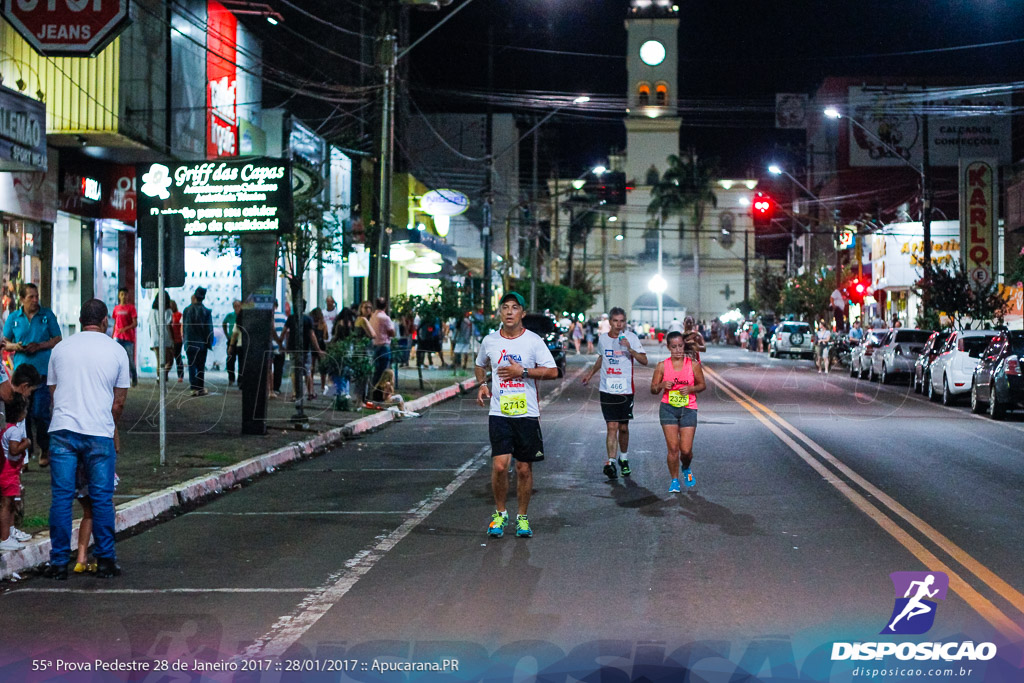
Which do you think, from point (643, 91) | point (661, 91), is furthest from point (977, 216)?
point (643, 91)

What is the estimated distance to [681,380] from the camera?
1202 cm

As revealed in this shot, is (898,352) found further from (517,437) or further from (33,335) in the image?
(517,437)

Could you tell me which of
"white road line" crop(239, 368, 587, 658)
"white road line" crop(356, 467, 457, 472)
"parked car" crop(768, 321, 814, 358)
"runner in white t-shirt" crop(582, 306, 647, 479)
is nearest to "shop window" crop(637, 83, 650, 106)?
"parked car" crop(768, 321, 814, 358)

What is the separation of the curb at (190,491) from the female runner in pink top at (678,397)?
15.2 ft

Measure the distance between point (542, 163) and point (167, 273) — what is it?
88.2 m

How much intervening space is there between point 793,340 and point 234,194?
43.4 metres

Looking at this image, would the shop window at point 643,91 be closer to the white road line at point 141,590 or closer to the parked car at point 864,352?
the parked car at point 864,352

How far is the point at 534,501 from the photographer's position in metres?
11.4

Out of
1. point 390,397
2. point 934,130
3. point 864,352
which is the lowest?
point 390,397

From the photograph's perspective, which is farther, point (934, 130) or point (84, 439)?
point (934, 130)

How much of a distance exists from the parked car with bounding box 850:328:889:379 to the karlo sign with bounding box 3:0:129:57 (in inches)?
956

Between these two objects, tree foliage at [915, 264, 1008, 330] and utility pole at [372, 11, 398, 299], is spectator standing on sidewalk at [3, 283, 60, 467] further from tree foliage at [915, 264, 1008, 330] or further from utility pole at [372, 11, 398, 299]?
tree foliage at [915, 264, 1008, 330]

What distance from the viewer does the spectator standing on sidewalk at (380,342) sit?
22594mm

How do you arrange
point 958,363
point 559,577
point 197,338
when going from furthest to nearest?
1. point 958,363
2. point 197,338
3. point 559,577
